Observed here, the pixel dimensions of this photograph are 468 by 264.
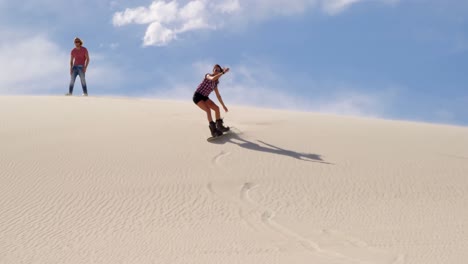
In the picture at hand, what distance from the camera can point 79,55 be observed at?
45.1 feet

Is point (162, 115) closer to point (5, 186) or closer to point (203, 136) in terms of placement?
point (203, 136)

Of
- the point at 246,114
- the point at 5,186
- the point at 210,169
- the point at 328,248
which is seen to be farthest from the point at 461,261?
the point at 246,114

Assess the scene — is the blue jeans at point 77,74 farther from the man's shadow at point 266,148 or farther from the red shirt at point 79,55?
the man's shadow at point 266,148

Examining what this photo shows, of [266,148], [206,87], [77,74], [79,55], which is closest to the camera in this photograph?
[206,87]

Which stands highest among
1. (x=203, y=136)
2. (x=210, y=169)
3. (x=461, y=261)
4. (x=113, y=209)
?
(x=203, y=136)

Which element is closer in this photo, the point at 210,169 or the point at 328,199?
the point at 328,199

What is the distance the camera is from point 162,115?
1201 cm

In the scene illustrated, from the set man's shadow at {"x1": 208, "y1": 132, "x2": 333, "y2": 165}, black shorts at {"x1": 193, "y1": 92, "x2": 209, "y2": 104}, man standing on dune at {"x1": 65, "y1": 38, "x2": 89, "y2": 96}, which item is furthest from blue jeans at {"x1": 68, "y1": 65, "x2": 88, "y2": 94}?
black shorts at {"x1": 193, "y1": 92, "x2": 209, "y2": 104}

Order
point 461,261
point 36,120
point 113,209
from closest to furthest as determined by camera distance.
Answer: point 461,261 → point 113,209 → point 36,120

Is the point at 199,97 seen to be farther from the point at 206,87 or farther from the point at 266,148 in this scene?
the point at 266,148

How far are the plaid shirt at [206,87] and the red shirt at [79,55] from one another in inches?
226

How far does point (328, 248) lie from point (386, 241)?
2.55 feet

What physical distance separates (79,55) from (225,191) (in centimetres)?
767

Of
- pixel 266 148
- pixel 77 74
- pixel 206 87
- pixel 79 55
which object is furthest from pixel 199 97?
pixel 77 74
